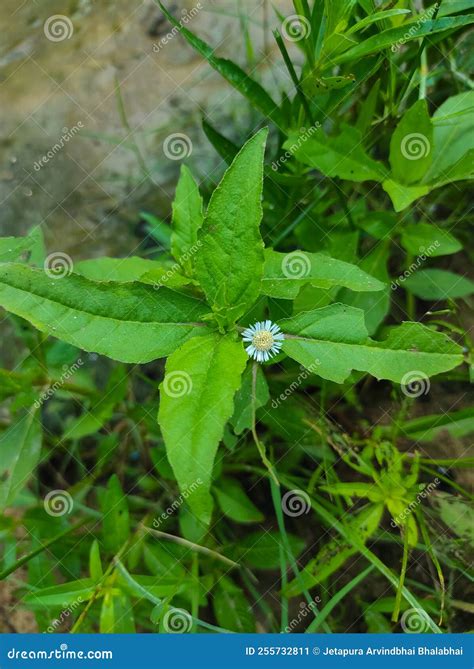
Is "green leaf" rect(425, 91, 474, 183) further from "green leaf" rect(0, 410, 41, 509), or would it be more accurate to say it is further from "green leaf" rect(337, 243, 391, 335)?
"green leaf" rect(0, 410, 41, 509)

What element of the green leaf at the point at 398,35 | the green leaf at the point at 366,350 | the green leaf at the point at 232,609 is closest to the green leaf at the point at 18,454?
the green leaf at the point at 232,609

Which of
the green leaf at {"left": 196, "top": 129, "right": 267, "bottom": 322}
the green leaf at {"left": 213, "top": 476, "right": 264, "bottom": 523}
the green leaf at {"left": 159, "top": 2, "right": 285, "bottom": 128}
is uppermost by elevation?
the green leaf at {"left": 159, "top": 2, "right": 285, "bottom": 128}

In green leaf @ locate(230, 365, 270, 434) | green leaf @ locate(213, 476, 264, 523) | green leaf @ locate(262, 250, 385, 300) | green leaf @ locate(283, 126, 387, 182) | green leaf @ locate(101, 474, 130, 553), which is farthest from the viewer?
green leaf @ locate(213, 476, 264, 523)

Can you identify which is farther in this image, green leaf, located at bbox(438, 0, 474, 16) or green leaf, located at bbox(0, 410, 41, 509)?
green leaf, located at bbox(0, 410, 41, 509)

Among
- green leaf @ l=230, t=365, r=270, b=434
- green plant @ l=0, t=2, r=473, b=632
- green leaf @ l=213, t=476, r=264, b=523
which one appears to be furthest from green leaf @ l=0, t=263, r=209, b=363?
green leaf @ l=213, t=476, r=264, b=523

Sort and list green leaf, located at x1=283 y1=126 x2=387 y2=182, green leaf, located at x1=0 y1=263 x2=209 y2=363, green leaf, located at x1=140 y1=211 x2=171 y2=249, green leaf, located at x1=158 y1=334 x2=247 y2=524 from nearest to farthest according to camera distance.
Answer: green leaf, located at x1=158 y1=334 x2=247 y2=524, green leaf, located at x1=0 y1=263 x2=209 y2=363, green leaf, located at x1=283 y1=126 x2=387 y2=182, green leaf, located at x1=140 y1=211 x2=171 y2=249

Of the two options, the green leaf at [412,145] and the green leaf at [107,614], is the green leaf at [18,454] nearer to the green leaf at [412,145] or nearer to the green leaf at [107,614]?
the green leaf at [107,614]

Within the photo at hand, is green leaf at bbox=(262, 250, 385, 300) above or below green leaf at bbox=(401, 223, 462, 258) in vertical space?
below
